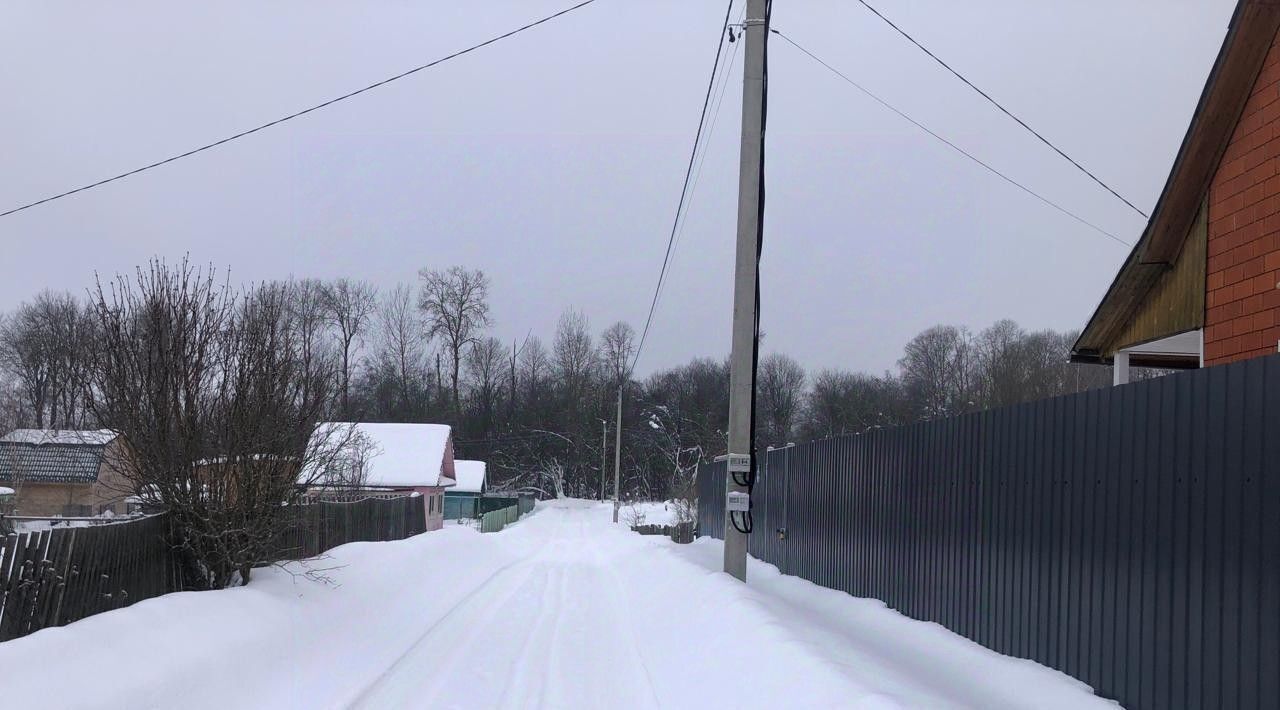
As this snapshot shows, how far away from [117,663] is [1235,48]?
34.0ft

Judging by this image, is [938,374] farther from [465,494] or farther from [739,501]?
[739,501]

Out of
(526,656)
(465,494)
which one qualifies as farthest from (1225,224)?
(465,494)

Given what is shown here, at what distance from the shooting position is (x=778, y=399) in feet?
265

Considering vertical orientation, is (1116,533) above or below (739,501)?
above

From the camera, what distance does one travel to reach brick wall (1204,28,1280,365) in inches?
341

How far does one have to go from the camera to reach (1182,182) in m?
9.91

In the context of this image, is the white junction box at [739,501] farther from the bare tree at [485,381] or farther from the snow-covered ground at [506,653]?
the bare tree at [485,381]

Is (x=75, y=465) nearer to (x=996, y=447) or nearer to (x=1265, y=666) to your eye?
(x=996, y=447)

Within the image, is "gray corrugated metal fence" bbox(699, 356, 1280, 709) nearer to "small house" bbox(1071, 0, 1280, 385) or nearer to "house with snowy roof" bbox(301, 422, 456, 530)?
"small house" bbox(1071, 0, 1280, 385)

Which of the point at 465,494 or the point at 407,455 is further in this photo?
the point at 465,494

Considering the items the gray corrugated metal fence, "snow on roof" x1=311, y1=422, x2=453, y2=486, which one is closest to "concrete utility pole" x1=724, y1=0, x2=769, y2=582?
the gray corrugated metal fence

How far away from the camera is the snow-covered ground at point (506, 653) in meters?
6.70

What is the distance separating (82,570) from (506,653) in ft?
13.8

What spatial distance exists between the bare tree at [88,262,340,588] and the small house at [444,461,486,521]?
165ft
